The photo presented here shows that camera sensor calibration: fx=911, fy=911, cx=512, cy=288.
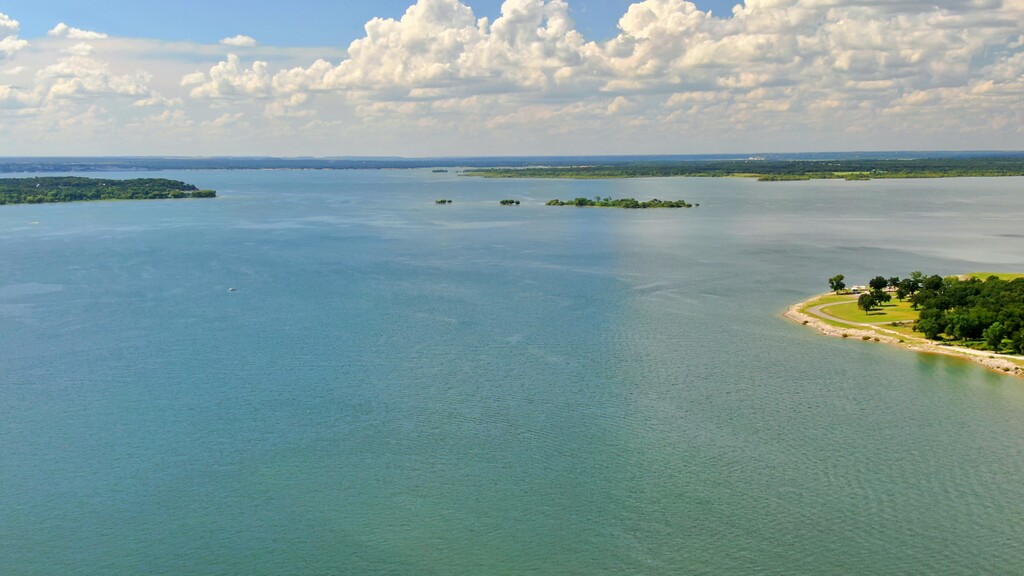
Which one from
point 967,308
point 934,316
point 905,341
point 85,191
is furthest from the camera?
point 85,191

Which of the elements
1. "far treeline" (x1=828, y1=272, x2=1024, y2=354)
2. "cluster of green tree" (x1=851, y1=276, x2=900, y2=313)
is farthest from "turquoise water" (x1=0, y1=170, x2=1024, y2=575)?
"cluster of green tree" (x1=851, y1=276, x2=900, y2=313)

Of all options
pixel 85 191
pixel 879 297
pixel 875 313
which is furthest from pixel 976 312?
pixel 85 191

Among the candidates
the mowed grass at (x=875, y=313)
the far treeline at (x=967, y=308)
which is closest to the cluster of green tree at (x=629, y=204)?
the far treeline at (x=967, y=308)

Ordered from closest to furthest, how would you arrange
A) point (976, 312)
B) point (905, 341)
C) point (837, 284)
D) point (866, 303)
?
point (976, 312) < point (905, 341) < point (866, 303) < point (837, 284)

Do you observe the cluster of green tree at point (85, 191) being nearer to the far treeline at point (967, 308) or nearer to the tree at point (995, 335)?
the far treeline at point (967, 308)

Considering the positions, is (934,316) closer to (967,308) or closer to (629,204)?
(967,308)

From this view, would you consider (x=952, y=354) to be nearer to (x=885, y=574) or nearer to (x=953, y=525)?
(x=953, y=525)

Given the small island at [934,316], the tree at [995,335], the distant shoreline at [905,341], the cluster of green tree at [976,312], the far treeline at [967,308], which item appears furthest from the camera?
the far treeline at [967,308]

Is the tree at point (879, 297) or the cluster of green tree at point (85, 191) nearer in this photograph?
the tree at point (879, 297)
